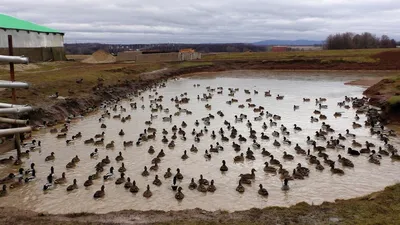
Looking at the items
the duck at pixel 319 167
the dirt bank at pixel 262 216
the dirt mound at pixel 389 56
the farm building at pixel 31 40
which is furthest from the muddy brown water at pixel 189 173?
the dirt mound at pixel 389 56

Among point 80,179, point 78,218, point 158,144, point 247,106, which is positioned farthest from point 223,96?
point 78,218

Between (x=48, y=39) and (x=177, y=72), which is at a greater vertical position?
(x=48, y=39)

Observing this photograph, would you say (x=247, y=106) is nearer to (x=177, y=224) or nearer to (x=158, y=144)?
(x=158, y=144)

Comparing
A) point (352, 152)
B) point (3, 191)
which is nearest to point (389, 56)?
point (352, 152)

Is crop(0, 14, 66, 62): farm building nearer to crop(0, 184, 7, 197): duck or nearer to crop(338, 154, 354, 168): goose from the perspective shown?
crop(0, 184, 7, 197): duck

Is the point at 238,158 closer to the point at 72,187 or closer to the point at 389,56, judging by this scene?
the point at 72,187

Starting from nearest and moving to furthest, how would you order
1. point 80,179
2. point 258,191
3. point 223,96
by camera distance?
1. point 258,191
2. point 80,179
3. point 223,96
